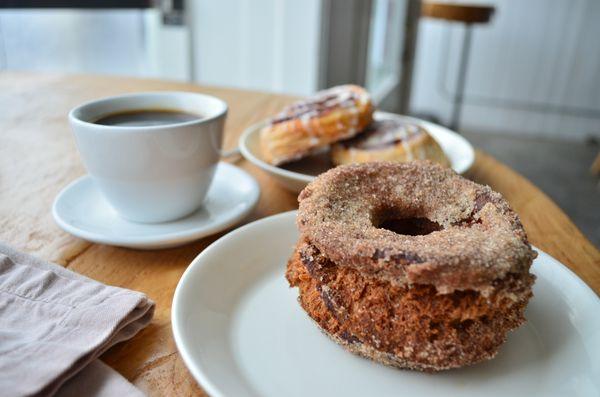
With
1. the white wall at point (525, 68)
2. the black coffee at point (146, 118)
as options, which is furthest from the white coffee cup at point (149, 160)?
the white wall at point (525, 68)

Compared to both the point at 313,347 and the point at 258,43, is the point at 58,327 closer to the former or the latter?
the point at 313,347

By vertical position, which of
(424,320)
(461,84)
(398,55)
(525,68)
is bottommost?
(461,84)

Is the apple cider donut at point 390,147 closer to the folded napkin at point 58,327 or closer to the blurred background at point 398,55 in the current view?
the folded napkin at point 58,327

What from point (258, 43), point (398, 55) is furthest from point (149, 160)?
point (398, 55)

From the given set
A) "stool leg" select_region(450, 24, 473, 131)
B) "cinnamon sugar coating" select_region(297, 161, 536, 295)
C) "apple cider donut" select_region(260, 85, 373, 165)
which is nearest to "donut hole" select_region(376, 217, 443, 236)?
"cinnamon sugar coating" select_region(297, 161, 536, 295)

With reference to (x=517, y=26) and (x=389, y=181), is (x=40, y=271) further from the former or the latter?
(x=517, y=26)

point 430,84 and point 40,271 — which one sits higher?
point 40,271

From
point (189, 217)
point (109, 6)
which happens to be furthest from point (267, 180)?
point (109, 6)

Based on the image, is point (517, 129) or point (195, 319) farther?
point (517, 129)
